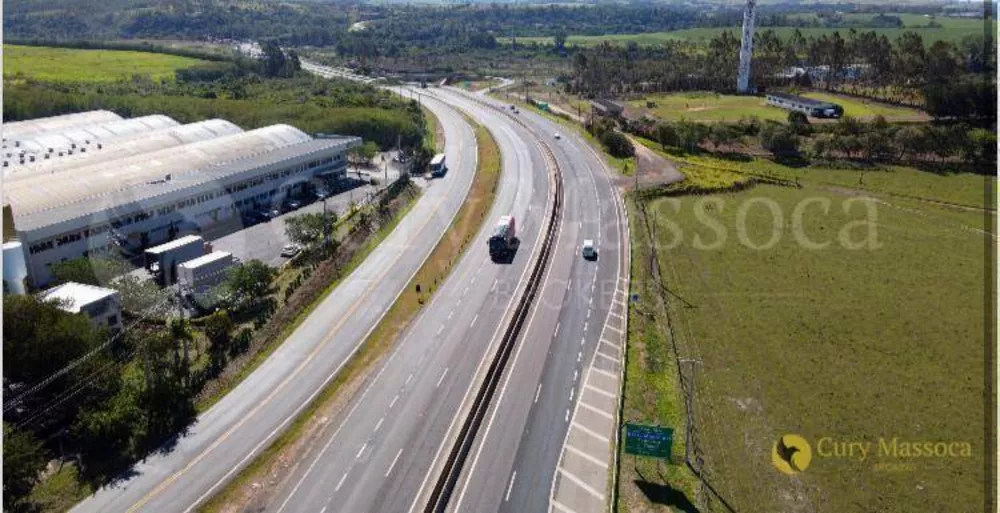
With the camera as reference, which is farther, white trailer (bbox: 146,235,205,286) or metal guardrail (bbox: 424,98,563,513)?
white trailer (bbox: 146,235,205,286)

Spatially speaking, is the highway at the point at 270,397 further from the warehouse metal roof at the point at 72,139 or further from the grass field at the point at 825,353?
the warehouse metal roof at the point at 72,139

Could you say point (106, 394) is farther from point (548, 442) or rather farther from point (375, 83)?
point (375, 83)

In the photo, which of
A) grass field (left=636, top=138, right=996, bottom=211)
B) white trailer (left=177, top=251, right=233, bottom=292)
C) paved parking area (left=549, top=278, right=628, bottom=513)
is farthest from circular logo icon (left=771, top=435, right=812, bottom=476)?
grass field (left=636, top=138, right=996, bottom=211)

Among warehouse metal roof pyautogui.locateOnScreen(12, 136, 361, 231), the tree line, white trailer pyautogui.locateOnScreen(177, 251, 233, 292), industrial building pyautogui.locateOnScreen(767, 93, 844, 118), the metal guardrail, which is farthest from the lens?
the tree line

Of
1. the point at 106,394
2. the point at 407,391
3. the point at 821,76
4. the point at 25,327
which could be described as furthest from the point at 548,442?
the point at 821,76

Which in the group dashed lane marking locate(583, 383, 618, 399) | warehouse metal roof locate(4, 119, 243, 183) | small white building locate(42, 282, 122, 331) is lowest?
dashed lane marking locate(583, 383, 618, 399)

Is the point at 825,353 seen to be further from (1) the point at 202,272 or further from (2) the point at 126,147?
(2) the point at 126,147

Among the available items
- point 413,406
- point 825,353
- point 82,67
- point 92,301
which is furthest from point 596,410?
point 82,67

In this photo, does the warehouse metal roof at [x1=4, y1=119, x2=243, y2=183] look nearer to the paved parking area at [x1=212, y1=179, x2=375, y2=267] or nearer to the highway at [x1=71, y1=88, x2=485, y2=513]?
the paved parking area at [x1=212, y1=179, x2=375, y2=267]

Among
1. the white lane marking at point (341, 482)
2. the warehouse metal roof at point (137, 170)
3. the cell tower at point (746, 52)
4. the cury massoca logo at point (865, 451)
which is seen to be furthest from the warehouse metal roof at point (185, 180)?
the cell tower at point (746, 52)
